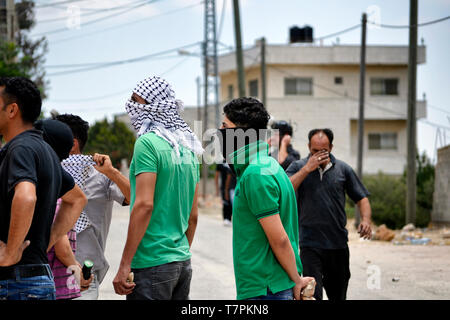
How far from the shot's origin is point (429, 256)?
1165cm

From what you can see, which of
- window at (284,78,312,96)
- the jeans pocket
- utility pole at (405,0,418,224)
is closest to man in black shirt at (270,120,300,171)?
the jeans pocket

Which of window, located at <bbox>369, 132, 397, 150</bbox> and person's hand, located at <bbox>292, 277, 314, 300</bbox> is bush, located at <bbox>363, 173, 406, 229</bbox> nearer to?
person's hand, located at <bbox>292, 277, 314, 300</bbox>

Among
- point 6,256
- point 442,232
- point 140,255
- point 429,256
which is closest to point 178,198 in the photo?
point 140,255

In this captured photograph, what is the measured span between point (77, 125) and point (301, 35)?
42527 millimetres

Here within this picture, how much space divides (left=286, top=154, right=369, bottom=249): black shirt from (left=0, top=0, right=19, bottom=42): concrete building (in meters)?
19.1

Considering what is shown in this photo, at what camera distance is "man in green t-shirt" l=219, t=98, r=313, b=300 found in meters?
3.93

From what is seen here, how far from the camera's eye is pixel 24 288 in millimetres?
3348

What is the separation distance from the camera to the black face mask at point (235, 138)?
4113 mm

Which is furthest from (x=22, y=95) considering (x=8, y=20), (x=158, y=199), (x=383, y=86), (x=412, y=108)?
(x=383, y=86)

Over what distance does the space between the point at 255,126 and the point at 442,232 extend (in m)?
11.3

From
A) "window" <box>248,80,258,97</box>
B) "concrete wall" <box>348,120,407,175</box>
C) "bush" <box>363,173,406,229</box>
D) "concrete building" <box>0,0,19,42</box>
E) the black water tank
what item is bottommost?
"bush" <box>363,173,406,229</box>

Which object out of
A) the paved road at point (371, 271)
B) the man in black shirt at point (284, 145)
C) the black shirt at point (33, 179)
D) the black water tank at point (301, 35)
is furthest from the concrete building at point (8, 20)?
the black water tank at point (301, 35)

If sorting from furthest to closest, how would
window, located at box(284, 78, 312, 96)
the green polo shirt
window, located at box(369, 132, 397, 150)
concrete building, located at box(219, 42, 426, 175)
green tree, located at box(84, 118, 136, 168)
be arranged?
1. green tree, located at box(84, 118, 136, 168)
2. window, located at box(369, 132, 397, 150)
3. window, located at box(284, 78, 312, 96)
4. concrete building, located at box(219, 42, 426, 175)
5. the green polo shirt
